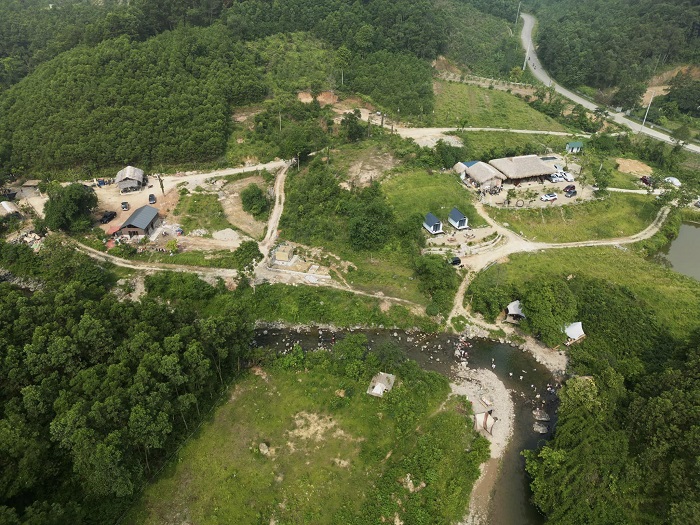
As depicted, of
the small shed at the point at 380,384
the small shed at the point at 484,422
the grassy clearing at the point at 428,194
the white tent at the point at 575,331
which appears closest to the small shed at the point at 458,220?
the grassy clearing at the point at 428,194

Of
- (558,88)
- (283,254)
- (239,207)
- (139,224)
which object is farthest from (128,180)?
(558,88)

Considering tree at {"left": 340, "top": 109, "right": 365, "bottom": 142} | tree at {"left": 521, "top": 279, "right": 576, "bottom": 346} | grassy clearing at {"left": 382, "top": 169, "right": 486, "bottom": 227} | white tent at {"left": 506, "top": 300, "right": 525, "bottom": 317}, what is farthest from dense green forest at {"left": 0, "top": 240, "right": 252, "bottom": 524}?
tree at {"left": 340, "top": 109, "right": 365, "bottom": 142}

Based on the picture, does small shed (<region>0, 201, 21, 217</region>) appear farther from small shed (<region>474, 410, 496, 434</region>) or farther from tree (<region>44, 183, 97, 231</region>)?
small shed (<region>474, 410, 496, 434</region>)

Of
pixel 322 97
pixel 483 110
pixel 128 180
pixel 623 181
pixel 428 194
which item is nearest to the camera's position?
pixel 428 194

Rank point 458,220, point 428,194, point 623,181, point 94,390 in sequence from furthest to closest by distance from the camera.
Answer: point 623,181, point 428,194, point 458,220, point 94,390

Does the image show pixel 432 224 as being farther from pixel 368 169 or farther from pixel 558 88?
pixel 558 88

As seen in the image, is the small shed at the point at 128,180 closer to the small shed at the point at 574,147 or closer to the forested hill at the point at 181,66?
the forested hill at the point at 181,66
